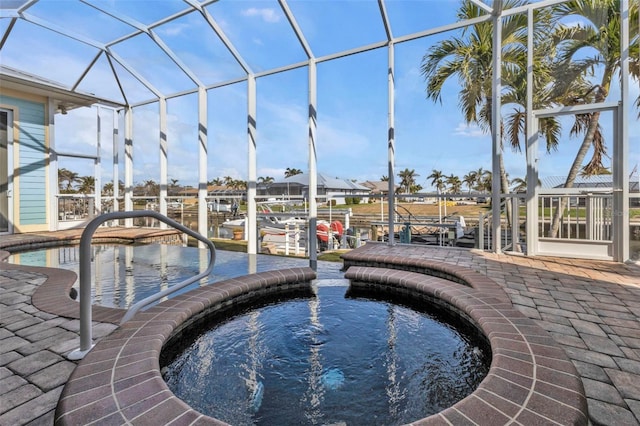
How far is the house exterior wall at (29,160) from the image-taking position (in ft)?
24.4

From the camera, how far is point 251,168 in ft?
23.1

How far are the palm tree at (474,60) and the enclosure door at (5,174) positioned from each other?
900cm

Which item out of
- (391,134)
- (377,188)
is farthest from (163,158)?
(377,188)

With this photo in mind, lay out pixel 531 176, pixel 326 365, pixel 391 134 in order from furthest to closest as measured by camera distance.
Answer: pixel 391 134
pixel 531 176
pixel 326 365

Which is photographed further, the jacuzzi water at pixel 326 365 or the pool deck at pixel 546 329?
the jacuzzi water at pixel 326 365

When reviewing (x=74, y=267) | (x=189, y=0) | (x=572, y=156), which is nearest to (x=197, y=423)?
(x=74, y=267)

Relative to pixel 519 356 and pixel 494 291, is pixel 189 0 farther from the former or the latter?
pixel 519 356

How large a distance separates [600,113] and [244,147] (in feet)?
20.0

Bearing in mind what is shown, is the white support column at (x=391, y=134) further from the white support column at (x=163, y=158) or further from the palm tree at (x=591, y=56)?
the white support column at (x=163, y=158)

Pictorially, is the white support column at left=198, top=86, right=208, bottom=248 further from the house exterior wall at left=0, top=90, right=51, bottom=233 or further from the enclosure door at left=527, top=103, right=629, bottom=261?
the enclosure door at left=527, top=103, right=629, bottom=261

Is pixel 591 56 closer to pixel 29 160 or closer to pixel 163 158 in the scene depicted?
pixel 163 158

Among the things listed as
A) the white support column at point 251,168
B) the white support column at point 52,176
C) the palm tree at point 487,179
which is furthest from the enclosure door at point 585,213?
the white support column at point 52,176

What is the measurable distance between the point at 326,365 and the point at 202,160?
6.67 m

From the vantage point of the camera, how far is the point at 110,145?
30.2 feet
